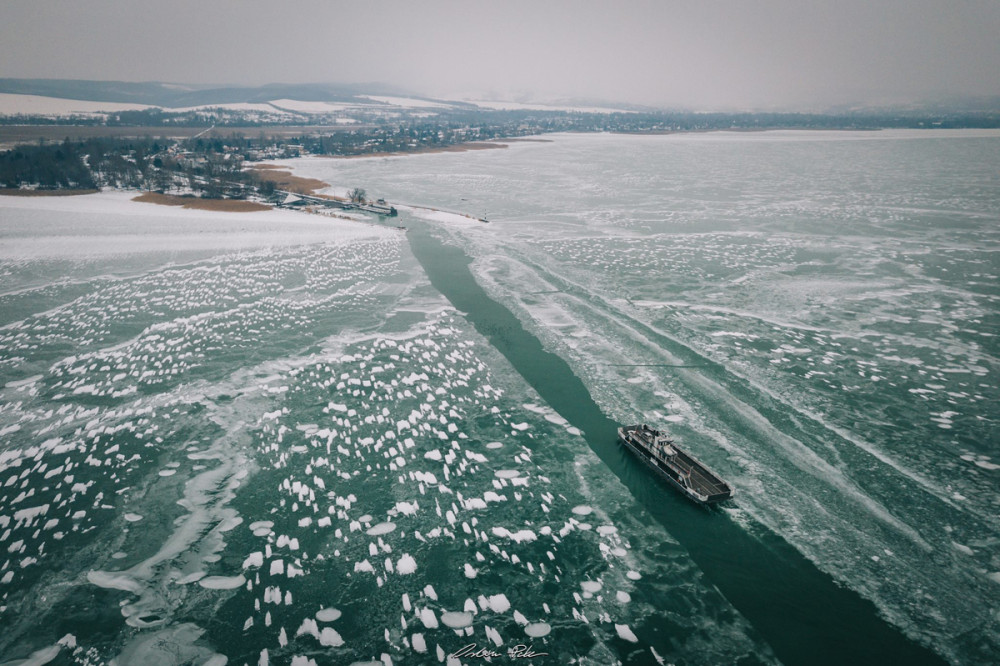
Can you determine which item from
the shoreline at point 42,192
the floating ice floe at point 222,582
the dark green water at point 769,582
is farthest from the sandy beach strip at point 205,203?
the floating ice floe at point 222,582

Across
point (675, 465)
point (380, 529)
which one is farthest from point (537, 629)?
point (675, 465)

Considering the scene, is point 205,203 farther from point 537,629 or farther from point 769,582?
point 769,582

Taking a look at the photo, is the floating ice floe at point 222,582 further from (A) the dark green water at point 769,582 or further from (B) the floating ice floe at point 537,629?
(A) the dark green water at point 769,582

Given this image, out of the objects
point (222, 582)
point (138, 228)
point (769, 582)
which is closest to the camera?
point (222, 582)

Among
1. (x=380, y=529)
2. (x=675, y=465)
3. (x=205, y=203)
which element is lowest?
(x=380, y=529)

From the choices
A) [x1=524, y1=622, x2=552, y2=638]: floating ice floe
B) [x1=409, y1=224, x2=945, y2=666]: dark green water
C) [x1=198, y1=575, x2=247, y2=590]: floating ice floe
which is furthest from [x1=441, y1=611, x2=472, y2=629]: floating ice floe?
[x1=409, y1=224, x2=945, y2=666]: dark green water

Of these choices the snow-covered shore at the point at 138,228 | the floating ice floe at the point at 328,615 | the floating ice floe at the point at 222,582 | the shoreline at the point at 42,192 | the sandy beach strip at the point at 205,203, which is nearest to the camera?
the floating ice floe at the point at 328,615

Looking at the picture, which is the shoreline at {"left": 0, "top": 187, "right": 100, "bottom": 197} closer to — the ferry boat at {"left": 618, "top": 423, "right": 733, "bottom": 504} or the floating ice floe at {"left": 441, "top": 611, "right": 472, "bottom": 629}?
the floating ice floe at {"left": 441, "top": 611, "right": 472, "bottom": 629}
